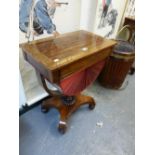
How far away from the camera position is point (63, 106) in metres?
1.43

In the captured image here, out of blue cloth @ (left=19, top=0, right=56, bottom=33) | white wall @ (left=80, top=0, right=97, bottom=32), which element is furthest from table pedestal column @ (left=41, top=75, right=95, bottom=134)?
white wall @ (left=80, top=0, right=97, bottom=32)

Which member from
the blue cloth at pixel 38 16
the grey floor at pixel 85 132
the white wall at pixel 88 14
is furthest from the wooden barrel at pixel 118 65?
the blue cloth at pixel 38 16

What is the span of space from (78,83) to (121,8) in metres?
1.43

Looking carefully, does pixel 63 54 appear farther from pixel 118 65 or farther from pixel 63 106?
pixel 118 65

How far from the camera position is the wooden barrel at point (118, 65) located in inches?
63.4

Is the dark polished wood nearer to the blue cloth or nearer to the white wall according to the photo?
the blue cloth

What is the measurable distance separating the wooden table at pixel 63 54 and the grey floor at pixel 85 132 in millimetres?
139

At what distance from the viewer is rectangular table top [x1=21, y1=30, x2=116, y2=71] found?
2.94ft

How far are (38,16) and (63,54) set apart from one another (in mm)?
434

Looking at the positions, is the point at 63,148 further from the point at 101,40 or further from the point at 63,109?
the point at 101,40

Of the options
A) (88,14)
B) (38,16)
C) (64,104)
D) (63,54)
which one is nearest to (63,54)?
(63,54)

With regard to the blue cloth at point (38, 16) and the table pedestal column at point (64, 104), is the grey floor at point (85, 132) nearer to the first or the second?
the table pedestal column at point (64, 104)
